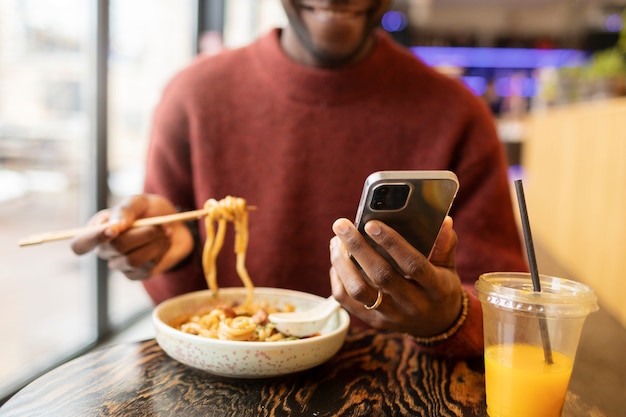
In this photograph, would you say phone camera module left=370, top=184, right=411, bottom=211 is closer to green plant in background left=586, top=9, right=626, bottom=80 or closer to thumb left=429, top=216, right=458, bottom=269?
thumb left=429, top=216, right=458, bottom=269

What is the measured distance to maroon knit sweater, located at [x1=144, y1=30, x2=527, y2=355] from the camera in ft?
4.60

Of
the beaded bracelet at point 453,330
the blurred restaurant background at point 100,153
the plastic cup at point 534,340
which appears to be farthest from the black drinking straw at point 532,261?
the blurred restaurant background at point 100,153

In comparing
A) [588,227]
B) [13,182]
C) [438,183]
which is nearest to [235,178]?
[438,183]

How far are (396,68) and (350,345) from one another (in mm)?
709

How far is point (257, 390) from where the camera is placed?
89 cm

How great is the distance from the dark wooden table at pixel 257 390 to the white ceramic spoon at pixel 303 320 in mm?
65

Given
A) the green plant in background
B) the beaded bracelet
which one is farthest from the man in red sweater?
the green plant in background

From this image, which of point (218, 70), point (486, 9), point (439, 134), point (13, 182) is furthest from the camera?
point (486, 9)

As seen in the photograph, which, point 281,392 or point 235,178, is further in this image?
point 235,178

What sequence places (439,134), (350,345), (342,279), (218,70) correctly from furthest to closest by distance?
(218,70)
(439,134)
(350,345)
(342,279)

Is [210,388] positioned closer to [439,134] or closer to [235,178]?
[235,178]

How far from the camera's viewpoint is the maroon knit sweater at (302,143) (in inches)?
55.2

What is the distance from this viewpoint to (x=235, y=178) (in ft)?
4.76

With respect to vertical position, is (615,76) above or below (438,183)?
above
